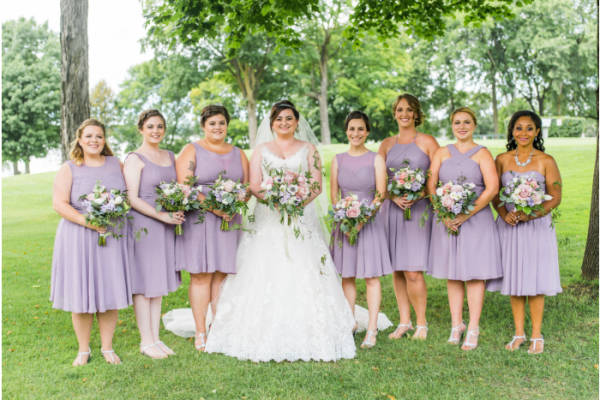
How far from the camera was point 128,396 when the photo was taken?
4.65 metres

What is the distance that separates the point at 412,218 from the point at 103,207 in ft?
12.0

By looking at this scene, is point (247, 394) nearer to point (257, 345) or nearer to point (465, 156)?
point (257, 345)

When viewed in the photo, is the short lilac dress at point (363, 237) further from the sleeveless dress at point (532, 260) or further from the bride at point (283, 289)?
the sleeveless dress at point (532, 260)

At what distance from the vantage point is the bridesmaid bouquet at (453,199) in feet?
17.8

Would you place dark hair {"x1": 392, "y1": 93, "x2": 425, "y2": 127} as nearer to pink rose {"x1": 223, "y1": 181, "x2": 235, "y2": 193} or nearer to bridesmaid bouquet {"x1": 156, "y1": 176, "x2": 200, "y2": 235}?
pink rose {"x1": 223, "y1": 181, "x2": 235, "y2": 193}

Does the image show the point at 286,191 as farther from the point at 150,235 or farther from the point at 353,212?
the point at 150,235

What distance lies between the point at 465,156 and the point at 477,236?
96 cm

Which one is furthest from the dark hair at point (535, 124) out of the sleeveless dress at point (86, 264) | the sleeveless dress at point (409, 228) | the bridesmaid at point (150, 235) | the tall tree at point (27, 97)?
the tall tree at point (27, 97)

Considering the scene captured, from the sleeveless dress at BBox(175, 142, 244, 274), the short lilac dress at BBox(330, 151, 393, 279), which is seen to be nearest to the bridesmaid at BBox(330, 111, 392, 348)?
the short lilac dress at BBox(330, 151, 393, 279)

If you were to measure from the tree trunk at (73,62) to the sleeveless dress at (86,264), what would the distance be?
10.2 feet

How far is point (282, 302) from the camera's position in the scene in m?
5.57

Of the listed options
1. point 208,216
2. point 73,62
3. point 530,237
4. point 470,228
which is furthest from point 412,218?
point 73,62

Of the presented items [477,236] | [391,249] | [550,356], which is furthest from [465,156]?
[550,356]

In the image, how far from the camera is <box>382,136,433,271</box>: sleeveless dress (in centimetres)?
611
